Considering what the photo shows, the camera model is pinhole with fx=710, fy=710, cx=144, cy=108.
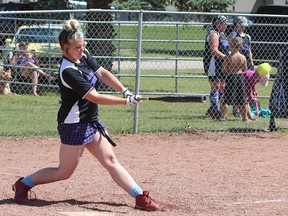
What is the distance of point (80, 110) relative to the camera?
658 cm

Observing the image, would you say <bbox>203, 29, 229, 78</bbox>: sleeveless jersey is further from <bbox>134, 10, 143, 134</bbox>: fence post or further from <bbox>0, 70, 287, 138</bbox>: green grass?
<bbox>134, 10, 143, 134</bbox>: fence post

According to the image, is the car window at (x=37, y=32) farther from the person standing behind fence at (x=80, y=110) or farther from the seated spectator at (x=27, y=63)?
the person standing behind fence at (x=80, y=110)

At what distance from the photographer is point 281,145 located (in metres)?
11.0

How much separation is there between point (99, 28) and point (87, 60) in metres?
9.63

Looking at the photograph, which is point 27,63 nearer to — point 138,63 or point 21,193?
point 138,63

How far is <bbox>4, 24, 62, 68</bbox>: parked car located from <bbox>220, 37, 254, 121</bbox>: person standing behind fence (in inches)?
169

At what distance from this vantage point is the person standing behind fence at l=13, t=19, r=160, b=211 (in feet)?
20.9

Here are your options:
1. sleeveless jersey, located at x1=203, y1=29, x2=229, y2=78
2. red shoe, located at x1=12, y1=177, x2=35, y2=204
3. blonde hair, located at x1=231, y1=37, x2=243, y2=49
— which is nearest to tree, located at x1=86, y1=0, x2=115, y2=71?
sleeveless jersey, located at x1=203, y1=29, x2=229, y2=78

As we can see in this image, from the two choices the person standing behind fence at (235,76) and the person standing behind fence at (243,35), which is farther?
the person standing behind fence at (243,35)

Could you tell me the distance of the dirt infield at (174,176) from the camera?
6.88 meters

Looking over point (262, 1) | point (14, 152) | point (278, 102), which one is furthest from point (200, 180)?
point (262, 1)

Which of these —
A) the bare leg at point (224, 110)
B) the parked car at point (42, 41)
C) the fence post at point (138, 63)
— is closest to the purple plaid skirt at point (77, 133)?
the fence post at point (138, 63)

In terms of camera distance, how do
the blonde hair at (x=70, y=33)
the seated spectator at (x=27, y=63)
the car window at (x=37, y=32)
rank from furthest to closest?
the car window at (x=37, y=32)
the seated spectator at (x=27, y=63)
the blonde hair at (x=70, y=33)

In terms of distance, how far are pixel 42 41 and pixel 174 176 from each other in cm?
905
